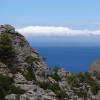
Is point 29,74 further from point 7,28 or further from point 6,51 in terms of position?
point 7,28

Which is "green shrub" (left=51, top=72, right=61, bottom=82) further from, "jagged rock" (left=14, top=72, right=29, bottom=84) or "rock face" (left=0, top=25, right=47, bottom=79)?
"jagged rock" (left=14, top=72, right=29, bottom=84)

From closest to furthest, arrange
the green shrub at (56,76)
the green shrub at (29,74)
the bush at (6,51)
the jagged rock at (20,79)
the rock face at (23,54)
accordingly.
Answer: the jagged rock at (20,79) → the green shrub at (29,74) → the bush at (6,51) → the rock face at (23,54) → the green shrub at (56,76)

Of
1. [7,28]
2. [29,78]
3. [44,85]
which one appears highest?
[7,28]

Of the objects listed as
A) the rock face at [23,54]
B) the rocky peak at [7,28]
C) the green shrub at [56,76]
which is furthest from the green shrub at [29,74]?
the rocky peak at [7,28]

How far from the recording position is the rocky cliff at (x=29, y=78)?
33469mm

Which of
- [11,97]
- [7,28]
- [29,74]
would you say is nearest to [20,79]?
[29,74]

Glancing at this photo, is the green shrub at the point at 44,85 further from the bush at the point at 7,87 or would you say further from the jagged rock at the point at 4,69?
the bush at the point at 7,87

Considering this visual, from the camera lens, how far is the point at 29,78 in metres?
37.3

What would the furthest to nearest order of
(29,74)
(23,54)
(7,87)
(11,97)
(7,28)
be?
(7,28), (23,54), (29,74), (7,87), (11,97)

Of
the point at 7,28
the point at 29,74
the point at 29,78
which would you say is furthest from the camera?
the point at 7,28

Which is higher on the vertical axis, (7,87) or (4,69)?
(4,69)

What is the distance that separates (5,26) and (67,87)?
7759mm

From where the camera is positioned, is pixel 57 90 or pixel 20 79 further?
pixel 57 90

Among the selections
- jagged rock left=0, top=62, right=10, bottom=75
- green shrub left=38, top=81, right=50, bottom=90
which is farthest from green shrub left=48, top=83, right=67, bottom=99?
jagged rock left=0, top=62, right=10, bottom=75
